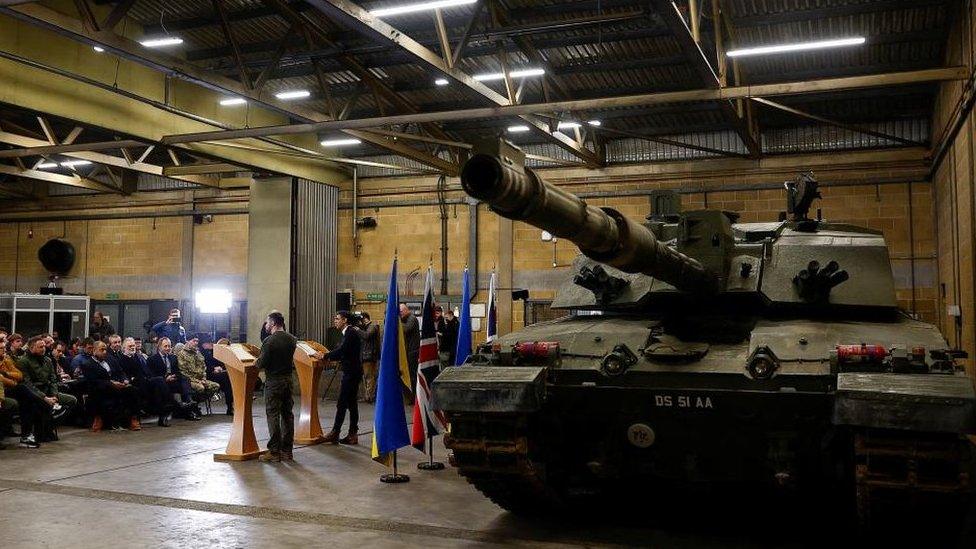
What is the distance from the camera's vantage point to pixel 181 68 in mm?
11555

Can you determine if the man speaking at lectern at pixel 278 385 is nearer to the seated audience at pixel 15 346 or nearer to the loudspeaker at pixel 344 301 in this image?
the seated audience at pixel 15 346

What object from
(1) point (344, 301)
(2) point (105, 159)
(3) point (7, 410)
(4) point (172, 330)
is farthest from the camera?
(1) point (344, 301)

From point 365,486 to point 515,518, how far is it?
1.89 meters

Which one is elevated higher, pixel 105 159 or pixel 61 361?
pixel 105 159

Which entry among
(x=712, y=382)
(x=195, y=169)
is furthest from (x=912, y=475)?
(x=195, y=169)

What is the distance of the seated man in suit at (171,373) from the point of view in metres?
13.0

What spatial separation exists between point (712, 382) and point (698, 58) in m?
6.30

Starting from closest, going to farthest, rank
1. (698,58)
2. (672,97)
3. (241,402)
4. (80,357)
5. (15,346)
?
(241,402) < (698,58) < (15,346) < (672,97) < (80,357)

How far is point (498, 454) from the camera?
6.08 m

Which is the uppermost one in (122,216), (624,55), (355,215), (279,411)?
(624,55)

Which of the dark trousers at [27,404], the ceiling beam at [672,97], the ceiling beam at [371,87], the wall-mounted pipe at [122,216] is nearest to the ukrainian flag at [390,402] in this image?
the ceiling beam at [672,97]

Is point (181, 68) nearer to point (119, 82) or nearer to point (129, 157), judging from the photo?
point (119, 82)

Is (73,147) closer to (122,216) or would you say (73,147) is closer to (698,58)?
(122,216)

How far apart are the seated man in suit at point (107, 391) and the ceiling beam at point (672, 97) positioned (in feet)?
13.2
